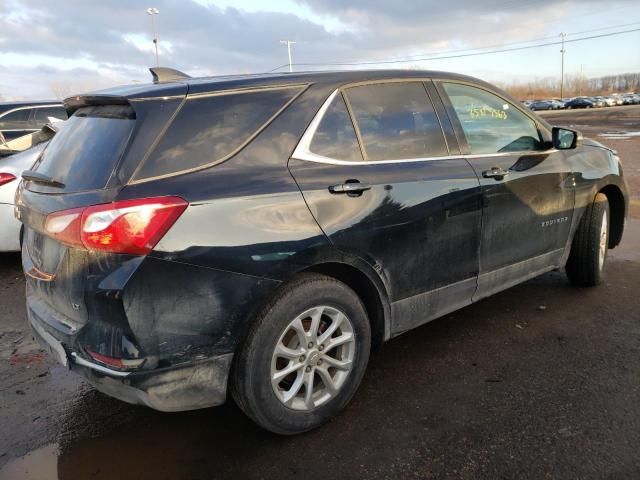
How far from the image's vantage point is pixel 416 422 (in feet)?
9.21

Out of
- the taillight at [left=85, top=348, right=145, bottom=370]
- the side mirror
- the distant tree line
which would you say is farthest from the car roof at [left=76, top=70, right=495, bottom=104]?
the distant tree line

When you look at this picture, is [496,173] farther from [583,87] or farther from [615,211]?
[583,87]

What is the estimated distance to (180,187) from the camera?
2285 mm

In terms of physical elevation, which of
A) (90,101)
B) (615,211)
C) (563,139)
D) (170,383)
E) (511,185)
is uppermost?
(90,101)

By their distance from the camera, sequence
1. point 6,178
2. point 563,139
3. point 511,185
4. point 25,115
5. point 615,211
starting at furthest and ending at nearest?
point 25,115 < point 6,178 < point 615,211 < point 563,139 < point 511,185

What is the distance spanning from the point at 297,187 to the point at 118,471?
5.17 ft

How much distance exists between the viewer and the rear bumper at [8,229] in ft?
17.4

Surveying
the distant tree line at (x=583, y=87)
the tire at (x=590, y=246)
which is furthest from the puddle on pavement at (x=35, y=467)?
the distant tree line at (x=583, y=87)

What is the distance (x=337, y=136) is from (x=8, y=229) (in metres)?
4.15

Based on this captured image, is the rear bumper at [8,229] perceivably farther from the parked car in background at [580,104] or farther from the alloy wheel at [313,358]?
the parked car in background at [580,104]

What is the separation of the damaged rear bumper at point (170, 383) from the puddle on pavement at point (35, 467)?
A: 1.79 ft

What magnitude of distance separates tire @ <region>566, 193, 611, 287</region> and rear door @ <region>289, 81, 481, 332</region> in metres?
1.52

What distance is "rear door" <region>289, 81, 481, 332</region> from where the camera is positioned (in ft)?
8.83

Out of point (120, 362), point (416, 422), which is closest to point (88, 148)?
point (120, 362)
